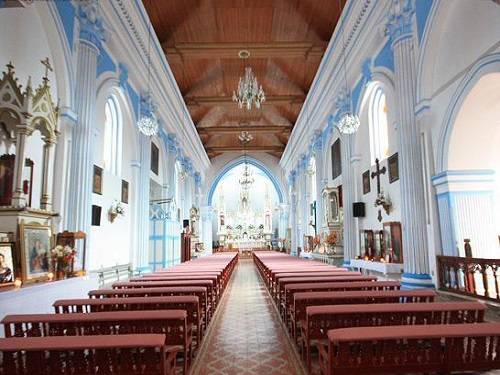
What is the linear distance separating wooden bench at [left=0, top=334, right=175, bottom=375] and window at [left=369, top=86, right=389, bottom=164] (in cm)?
819

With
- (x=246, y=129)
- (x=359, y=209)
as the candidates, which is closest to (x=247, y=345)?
(x=359, y=209)

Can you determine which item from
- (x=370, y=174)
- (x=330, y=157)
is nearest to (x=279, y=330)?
(x=370, y=174)

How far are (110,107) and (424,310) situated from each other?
878cm

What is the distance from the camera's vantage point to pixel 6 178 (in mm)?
4711

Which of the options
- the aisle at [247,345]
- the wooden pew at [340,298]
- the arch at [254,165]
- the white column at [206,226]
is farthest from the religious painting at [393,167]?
the arch at [254,165]

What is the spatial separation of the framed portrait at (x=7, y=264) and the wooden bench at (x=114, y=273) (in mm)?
3318

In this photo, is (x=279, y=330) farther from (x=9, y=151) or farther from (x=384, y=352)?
(x=9, y=151)

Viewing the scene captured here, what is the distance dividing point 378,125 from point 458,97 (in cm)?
399

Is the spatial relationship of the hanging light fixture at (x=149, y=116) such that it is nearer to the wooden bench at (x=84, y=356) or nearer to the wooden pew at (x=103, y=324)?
the wooden pew at (x=103, y=324)

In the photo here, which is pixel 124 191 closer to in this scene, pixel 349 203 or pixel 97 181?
pixel 97 181

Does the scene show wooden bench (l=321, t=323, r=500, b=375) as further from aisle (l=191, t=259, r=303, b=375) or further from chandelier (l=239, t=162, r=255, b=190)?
chandelier (l=239, t=162, r=255, b=190)

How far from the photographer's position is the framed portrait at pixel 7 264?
4020mm

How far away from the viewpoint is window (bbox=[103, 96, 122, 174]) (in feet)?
29.8

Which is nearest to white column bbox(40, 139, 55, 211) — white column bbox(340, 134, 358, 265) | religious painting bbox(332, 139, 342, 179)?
white column bbox(340, 134, 358, 265)
